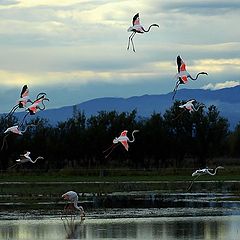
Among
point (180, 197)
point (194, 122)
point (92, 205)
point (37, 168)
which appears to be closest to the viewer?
point (92, 205)

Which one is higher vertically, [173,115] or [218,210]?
[173,115]

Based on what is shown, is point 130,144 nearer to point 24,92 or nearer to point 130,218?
point 130,218

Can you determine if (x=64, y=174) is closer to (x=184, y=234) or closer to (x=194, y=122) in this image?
(x=194, y=122)

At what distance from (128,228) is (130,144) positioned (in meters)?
64.6

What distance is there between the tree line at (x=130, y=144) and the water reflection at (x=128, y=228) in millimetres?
60720

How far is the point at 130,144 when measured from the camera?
101 metres

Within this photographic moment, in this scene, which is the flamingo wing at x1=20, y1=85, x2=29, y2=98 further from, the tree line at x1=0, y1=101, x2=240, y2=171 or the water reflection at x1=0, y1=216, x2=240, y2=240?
the tree line at x1=0, y1=101, x2=240, y2=171

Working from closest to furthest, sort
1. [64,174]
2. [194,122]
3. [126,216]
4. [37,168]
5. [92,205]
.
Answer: [126,216], [92,205], [64,174], [37,168], [194,122]

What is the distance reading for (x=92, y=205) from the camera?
47844 millimetres

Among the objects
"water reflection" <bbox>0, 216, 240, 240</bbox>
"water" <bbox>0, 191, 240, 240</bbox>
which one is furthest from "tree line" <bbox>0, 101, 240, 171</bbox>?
"water reflection" <bbox>0, 216, 240, 240</bbox>

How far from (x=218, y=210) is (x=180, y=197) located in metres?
9.35

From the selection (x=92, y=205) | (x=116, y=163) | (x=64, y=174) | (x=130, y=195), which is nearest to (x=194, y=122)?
(x=116, y=163)

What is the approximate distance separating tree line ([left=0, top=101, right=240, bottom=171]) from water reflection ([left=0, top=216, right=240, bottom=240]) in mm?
60720

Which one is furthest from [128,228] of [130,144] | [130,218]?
[130,144]
